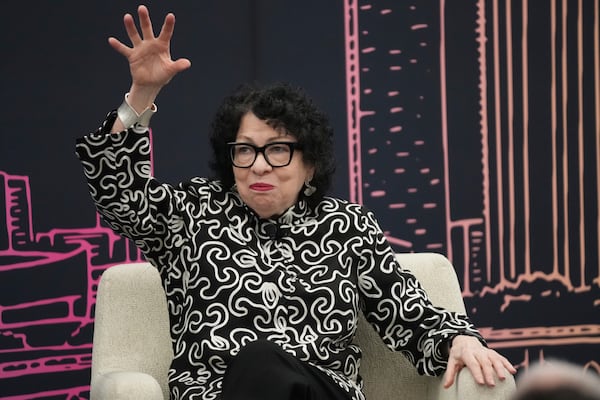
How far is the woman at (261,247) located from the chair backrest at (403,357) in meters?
0.12

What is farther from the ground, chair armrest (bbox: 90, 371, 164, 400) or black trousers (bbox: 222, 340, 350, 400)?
black trousers (bbox: 222, 340, 350, 400)

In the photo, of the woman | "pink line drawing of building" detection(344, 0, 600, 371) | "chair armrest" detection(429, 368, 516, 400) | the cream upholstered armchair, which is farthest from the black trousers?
"pink line drawing of building" detection(344, 0, 600, 371)

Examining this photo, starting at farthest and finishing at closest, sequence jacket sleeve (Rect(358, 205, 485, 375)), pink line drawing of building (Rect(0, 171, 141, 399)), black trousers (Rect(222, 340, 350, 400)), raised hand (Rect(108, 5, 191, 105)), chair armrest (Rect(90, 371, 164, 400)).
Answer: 1. pink line drawing of building (Rect(0, 171, 141, 399))
2. jacket sleeve (Rect(358, 205, 485, 375))
3. raised hand (Rect(108, 5, 191, 105))
4. chair armrest (Rect(90, 371, 164, 400))
5. black trousers (Rect(222, 340, 350, 400))

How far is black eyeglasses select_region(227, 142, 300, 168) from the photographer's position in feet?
6.85

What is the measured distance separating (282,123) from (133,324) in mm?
592

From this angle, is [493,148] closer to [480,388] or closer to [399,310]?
[399,310]

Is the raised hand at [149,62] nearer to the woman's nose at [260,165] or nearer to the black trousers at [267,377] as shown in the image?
the woman's nose at [260,165]

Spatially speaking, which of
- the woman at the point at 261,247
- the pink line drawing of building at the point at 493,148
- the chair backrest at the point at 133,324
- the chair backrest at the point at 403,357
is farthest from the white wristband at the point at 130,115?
the pink line drawing of building at the point at 493,148

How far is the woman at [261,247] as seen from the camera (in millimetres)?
1918

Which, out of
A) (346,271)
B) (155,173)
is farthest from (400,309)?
(155,173)

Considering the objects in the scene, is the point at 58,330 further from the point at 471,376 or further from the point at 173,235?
the point at 471,376

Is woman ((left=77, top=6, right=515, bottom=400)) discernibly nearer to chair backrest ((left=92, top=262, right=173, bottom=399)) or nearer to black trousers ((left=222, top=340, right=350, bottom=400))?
black trousers ((left=222, top=340, right=350, bottom=400))

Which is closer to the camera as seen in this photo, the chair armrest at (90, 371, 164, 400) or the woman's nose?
the chair armrest at (90, 371, 164, 400)

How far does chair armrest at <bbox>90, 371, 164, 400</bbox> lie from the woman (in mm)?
100
